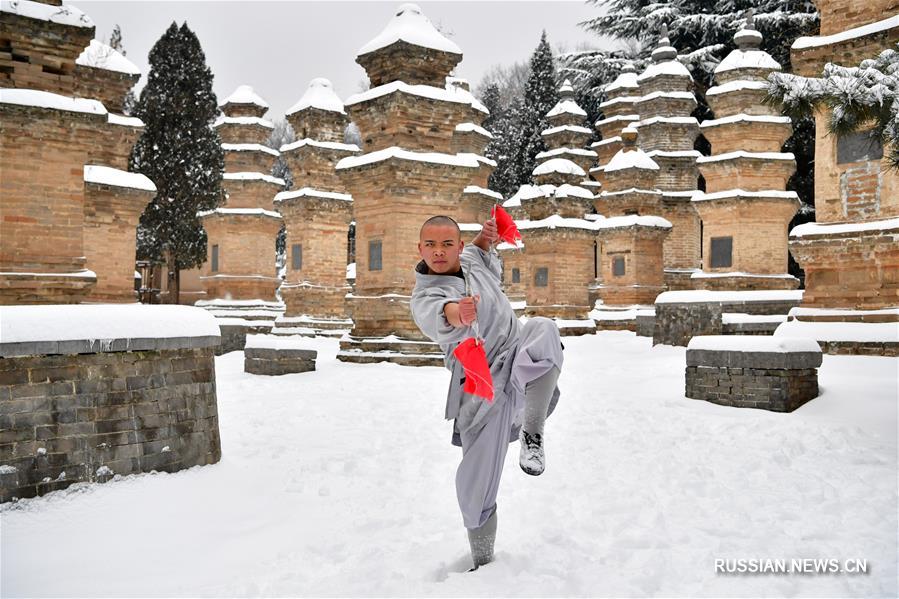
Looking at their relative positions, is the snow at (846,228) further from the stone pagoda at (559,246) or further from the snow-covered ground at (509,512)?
the stone pagoda at (559,246)

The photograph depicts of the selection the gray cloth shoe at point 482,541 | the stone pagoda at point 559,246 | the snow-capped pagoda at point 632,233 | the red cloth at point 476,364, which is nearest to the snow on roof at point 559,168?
the stone pagoda at point 559,246

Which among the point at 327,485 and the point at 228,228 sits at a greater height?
the point at 228,228

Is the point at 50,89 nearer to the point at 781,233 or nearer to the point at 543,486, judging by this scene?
the point at 543,486

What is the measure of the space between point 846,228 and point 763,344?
4082 mm

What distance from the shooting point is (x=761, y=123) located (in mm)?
17859

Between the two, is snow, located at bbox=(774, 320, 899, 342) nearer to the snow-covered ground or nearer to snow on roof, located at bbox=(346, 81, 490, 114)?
the snow-covered ground

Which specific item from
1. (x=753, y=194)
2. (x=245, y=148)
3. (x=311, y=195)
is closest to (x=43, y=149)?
(x=311, y=195)

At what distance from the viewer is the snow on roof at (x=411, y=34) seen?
539 inches

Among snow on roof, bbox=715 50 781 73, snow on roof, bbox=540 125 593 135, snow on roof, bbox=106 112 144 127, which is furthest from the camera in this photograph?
snow on roof, bbox=540 125 593 135

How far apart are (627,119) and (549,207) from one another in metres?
9.91

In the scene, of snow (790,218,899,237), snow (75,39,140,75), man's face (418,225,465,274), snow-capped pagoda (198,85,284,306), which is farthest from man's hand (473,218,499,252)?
snow-capped pagoda (198,85,284,306)

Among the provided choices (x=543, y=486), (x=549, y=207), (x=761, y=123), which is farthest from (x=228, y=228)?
(x=543, y=486)

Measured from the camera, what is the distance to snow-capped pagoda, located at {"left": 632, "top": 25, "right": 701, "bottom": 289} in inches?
938

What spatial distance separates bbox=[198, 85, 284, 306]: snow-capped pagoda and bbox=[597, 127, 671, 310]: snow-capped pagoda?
1177cm
